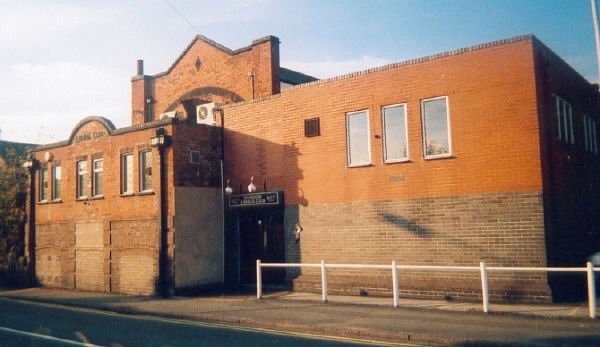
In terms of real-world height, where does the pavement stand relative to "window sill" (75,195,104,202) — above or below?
below

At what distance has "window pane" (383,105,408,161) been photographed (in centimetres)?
1440

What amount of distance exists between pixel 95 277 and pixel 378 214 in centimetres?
1132

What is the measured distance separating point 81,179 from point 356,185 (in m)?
12.0

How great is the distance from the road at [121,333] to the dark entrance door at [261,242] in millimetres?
5328

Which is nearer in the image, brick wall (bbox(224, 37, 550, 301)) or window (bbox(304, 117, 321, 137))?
brick wall (bbox(224, 37, 550, 301))

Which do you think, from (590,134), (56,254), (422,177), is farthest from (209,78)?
(590,134)

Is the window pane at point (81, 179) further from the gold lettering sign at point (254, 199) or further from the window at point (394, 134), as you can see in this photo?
the window at point (394, 134)

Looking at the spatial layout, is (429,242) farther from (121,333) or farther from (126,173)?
(126,173)

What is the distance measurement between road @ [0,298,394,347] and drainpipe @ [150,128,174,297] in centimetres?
263

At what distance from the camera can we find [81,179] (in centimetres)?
2042

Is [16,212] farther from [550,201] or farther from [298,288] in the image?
[550,201]

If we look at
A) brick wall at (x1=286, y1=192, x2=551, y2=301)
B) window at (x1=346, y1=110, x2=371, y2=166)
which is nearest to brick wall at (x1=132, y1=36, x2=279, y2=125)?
window at (x1=346, y1=110, x2=371, y2=166)

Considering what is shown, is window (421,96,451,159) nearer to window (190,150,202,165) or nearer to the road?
the road

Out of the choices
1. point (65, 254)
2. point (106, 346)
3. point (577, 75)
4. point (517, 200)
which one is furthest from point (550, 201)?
point (65, 254)
